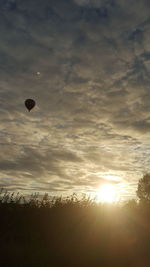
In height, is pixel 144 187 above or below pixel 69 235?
above

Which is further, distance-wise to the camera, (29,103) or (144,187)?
(144,187)

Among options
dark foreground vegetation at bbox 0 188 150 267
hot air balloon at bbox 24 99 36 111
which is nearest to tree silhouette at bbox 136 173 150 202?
hot air balloon at bbox 24 99 36 111

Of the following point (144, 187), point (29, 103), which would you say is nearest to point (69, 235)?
point (29, 103)

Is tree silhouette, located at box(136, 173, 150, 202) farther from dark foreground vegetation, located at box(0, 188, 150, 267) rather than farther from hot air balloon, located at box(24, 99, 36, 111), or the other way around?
dark foreground vegetation, located at box(0, 188, 150, 267)

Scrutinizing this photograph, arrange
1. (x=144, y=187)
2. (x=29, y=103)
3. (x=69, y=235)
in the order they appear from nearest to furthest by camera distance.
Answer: (x=69, y=235)
(x=29, y=103)
(x=144, y=187)

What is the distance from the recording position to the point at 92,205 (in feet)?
48.5

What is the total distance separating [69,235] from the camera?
11.3 meters

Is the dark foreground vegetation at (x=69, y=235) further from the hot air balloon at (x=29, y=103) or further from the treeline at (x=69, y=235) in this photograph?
the hot air balloon at (x=29, y=103)

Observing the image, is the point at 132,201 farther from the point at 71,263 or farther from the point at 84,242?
the point at 71,263

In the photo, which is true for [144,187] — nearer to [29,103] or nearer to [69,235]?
[29,103]

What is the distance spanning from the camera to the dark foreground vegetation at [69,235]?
8938 millimetres

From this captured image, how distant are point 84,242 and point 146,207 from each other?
936 cm

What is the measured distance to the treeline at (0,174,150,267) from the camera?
8.93m

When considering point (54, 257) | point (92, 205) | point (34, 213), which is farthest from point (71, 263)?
point (92, 205)
